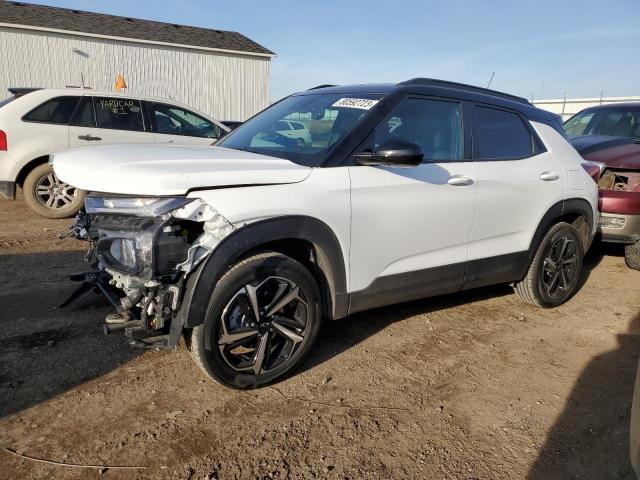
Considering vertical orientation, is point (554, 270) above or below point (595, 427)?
above

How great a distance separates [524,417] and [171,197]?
233 centimetres

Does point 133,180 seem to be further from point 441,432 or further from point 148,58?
point 148,58

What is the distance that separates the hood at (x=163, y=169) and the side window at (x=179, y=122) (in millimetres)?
5139

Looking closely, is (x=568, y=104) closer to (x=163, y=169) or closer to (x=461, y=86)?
(x=461, y=86)

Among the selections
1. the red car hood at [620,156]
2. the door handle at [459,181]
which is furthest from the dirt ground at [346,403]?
the red car hood at [620,156]

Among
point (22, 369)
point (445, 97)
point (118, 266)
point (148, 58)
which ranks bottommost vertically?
point (22, 369)

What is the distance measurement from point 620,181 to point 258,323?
16.3 feet

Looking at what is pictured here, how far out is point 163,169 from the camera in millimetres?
2508

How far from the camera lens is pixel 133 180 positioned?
8.06 feet

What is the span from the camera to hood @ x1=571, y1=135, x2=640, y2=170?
5.64 metres

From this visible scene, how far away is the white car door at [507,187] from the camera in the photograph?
3.78 m

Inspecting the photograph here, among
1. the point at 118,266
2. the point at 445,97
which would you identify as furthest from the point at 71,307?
the point at 445,97

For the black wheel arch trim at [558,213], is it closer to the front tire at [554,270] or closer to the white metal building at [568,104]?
the front tire at [554,270]

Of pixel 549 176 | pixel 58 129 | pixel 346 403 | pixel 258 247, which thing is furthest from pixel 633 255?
pixel 58 129
